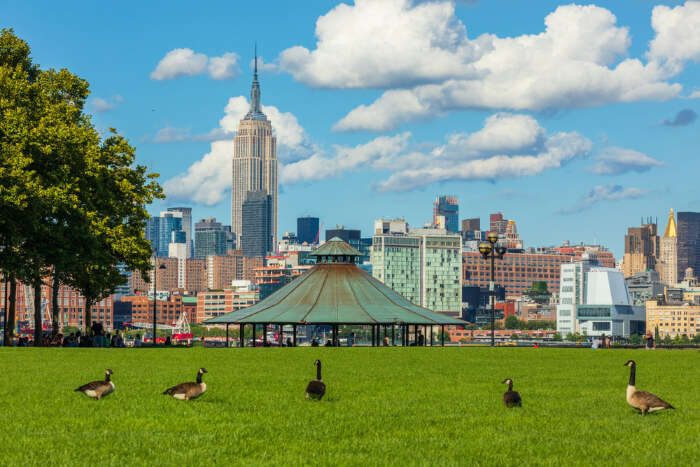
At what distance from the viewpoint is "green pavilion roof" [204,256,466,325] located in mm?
76688

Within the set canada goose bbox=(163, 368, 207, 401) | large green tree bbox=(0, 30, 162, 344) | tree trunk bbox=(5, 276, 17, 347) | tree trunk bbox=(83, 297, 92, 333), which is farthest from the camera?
tree trunk bbox=(83, 297, 92, 333)

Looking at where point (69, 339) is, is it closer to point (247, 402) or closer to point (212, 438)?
point (247, 402)

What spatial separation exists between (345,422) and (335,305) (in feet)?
204

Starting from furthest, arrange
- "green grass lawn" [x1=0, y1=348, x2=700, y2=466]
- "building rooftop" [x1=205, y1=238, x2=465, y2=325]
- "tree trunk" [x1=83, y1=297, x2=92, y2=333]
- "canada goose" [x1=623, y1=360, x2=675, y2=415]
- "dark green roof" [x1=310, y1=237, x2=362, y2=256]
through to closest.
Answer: "dark green roof" [x1=310, y1=237, x2=362, y2=256] < "building rooftop" [x1=205, y1=238, x2=465, y2=325] < "tree trunk" [x1=83, y1=297, x2=92, y2=333] < "canada goose" [x1=623, y1=360, x2=675, y2=415] < "green grass lawn" [x1=0, y1=348, x2=700, y2=466]

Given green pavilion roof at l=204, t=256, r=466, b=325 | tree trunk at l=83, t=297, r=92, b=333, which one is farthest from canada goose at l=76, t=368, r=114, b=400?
green pavilion roof at l=204, t=256, r=466, b=325

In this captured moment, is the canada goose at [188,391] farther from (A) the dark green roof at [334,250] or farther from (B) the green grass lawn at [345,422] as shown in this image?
(A) the dark green roof at [334,250]

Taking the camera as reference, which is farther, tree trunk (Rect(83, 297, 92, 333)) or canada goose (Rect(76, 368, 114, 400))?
tree trunk (Rect(83, 297, 92, 333))

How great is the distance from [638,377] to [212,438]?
19.7 m

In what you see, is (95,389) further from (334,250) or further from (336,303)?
(334,250)

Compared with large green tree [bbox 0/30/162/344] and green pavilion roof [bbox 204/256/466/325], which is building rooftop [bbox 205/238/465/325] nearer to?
green pavilion roof [bbox 204/256/466/325]

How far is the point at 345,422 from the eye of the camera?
18.6 metres

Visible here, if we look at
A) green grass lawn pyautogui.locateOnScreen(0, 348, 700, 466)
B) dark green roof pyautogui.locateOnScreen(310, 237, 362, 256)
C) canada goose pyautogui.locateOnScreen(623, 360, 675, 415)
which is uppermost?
dark green roof pyautogui.locateOnScreen(310, 237, 362, 256)

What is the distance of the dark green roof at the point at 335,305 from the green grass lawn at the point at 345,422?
1805 inches

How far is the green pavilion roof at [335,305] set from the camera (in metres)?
76.7
